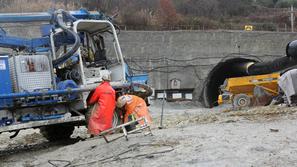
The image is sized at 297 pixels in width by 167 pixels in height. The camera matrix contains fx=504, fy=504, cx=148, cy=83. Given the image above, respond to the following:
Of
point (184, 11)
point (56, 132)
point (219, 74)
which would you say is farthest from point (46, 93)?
point (184, 11)

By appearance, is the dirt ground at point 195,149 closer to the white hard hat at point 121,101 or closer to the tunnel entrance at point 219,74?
the white hard hat at point 121,101

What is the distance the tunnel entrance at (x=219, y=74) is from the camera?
85.9 ft

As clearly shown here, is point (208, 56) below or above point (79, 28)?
below

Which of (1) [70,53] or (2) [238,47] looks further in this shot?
(2) [238,47]

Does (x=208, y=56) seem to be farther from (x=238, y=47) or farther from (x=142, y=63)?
(x=142, y=63)

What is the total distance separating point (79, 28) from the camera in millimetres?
10680

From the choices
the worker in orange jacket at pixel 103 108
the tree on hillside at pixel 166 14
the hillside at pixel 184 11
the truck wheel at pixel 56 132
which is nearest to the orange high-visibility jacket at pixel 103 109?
the worker in orange jacket at pixel 103 108

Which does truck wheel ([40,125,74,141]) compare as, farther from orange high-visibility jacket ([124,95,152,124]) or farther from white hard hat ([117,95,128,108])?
orange high-visibility jacket ([124,95,152,124])

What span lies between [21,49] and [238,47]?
55.8 ft

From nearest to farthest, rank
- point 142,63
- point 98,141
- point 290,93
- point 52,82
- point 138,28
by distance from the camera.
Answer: point 98,141 < point 52,82 < point 290,93 < point 142,63 < point 138,28

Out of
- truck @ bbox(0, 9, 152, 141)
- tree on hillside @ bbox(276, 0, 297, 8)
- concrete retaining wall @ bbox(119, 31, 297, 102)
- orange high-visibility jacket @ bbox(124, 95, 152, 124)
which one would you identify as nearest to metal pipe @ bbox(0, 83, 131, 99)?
truck @ bbox(0, 9, 152, 141)

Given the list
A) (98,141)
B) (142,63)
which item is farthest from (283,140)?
(142,63)

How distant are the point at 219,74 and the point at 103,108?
19.8 m

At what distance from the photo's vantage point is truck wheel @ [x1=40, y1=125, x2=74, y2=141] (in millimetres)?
11586
